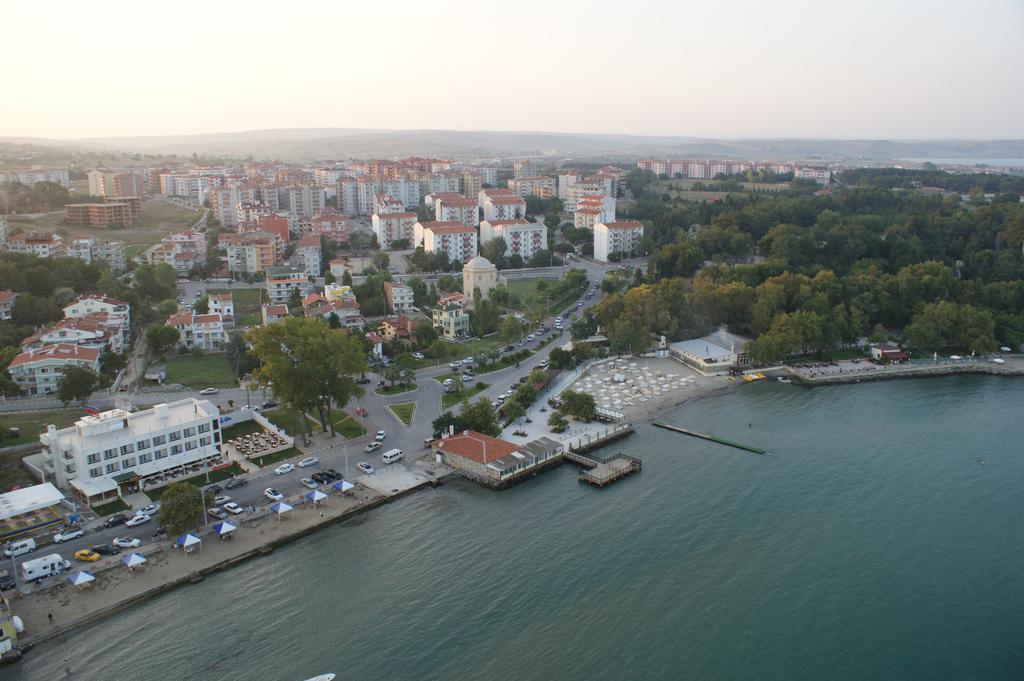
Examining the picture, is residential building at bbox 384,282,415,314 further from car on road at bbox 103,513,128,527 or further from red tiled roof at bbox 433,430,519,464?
car on road at bbox 103,513,128,527

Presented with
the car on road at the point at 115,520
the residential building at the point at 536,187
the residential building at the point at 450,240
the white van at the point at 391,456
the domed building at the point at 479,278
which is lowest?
the car on road at the point at 115,520

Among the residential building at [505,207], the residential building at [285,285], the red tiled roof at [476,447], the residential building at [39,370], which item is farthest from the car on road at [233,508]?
the residential building at [505,207]

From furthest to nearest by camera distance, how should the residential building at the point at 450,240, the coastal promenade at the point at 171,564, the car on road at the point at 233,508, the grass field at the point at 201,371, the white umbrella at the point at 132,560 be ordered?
1. the residential building at the point at 450,240
2. the grass field at the point at 201,371
3. the car on road at the point at 233,508
4. the white umbrella at the point at 132,560
5. the coastal promenade at the point at 171,564

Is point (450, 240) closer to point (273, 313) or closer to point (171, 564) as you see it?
point (273, 313)

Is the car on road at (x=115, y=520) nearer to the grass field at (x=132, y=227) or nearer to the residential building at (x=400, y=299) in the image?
Result: the residential building at (x=400, y=299)

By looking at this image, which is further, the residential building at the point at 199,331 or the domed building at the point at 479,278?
the domed building at the point at 479,278

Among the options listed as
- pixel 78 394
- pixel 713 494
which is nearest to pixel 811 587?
pixel 713 494
